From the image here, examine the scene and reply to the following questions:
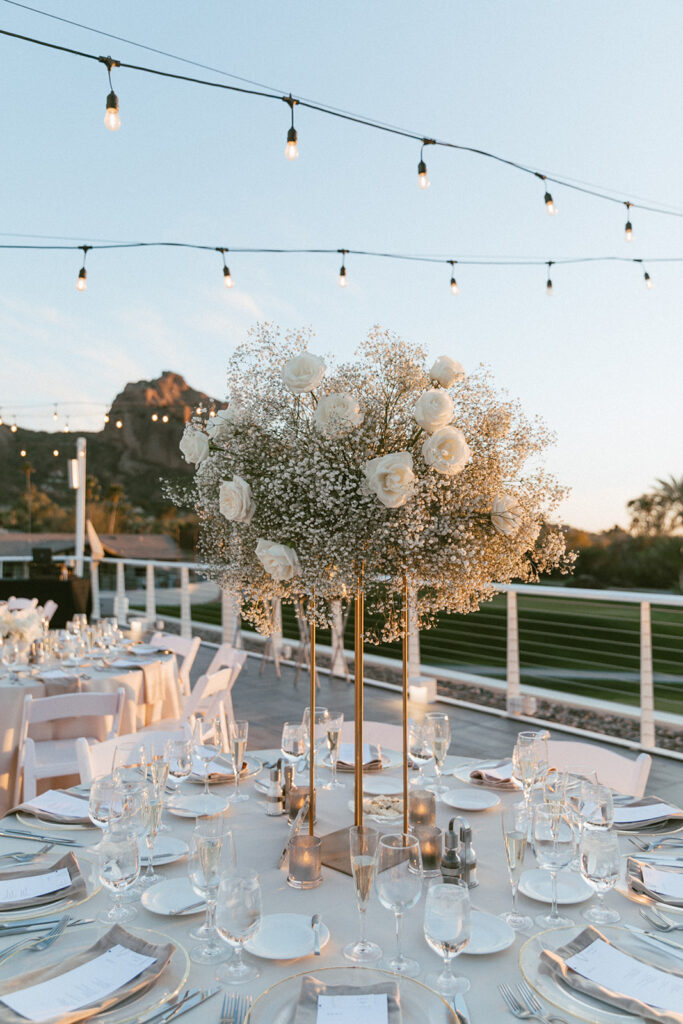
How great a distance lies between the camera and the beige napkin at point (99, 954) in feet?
3.61

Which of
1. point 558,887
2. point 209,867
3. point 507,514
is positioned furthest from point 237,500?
point 558,887

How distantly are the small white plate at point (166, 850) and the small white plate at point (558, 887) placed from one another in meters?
0.79

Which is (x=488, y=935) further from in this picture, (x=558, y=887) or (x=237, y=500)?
(x=237, y=500)

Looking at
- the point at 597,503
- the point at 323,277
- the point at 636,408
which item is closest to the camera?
the point at 323,277

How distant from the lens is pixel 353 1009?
1.10m

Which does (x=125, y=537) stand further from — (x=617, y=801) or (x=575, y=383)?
(x=617, y=801)

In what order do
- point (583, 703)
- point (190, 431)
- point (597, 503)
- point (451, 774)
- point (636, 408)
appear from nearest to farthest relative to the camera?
point (190, 431), point (451, 774), point (583, 703), point (636, 408), point (597, 503)

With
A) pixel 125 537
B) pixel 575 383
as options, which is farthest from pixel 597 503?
pixel 125 537

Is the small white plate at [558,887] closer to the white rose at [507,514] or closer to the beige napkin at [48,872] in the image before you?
the white rose at [507,514]

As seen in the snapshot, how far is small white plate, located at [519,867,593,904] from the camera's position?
1484mm

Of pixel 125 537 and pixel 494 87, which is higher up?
pixel 494 87

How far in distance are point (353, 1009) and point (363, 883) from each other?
7.4 inches

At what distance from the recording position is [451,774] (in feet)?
7.69

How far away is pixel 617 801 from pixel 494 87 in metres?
7.19
